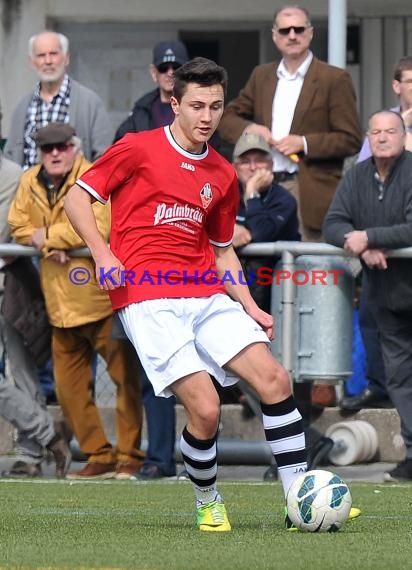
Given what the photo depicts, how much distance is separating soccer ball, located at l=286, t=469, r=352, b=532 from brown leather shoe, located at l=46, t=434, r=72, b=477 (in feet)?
13.7

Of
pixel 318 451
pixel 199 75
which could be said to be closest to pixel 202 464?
pixel 199 75

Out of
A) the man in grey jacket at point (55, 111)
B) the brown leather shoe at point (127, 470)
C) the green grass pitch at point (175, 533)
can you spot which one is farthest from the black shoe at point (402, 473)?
the man in grey jacket at point (55, 111)

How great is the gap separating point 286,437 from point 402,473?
3.21m

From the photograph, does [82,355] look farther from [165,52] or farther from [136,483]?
[165,52]

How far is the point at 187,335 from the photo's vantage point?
7469 mm

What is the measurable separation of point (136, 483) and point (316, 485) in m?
3.50

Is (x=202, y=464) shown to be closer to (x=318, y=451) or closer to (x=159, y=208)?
(x=159, y=208)

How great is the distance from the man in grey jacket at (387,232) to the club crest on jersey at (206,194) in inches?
109

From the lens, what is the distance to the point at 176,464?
11.7m

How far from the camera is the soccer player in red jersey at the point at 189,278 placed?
740 cm

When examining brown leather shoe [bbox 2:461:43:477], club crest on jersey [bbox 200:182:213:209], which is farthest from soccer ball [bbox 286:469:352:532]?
brown leather shoe [bbox 2:461:43:477]

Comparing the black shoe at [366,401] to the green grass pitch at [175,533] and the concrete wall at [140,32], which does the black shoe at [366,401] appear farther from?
the concrete wall at [140,32]

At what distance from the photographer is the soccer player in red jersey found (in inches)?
291

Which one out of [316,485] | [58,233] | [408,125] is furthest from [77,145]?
[316,485]
